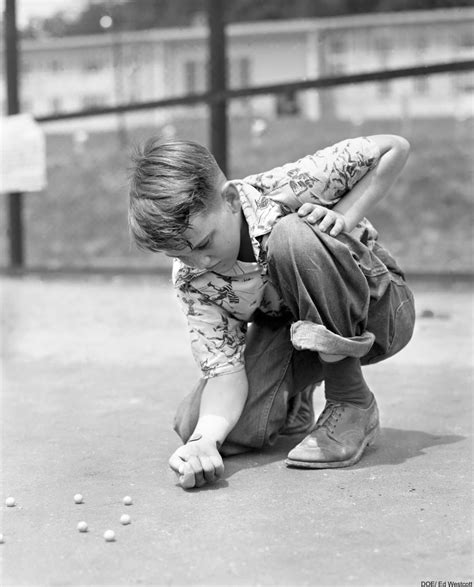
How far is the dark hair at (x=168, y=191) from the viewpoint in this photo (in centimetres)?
197

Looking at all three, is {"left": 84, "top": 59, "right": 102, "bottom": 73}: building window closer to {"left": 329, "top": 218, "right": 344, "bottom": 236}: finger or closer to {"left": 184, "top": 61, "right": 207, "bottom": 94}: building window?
{"left": 184, "top": 61, "right": 207, "bottom": 94}: building window

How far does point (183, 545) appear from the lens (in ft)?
5.38

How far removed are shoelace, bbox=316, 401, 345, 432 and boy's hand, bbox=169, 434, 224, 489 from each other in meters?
0.27

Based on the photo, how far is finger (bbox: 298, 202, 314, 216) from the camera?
83.7 inches

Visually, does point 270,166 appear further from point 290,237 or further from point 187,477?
point 187,477

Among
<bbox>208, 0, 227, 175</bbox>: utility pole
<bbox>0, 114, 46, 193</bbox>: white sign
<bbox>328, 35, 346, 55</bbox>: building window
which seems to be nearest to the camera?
<bbox>208, 0, 227, 175</bbox>: utility pole

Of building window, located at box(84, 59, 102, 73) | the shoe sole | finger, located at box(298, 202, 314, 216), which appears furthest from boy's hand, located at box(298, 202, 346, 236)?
building window, located at box(84, 59, 102, 73)

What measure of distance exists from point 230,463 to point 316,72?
11.1m

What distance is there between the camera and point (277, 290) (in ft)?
7.30

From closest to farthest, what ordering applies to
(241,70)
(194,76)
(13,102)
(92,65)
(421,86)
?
(13,102) → (194,76) → (241,70) → (421,86) → (92,65)

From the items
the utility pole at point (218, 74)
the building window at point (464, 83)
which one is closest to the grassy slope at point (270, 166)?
the building window at point (464, 83)

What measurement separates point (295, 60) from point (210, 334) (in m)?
10.8

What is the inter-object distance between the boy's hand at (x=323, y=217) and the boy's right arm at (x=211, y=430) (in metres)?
0.41


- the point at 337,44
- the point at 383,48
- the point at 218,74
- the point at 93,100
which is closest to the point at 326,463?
the point at 218,74
